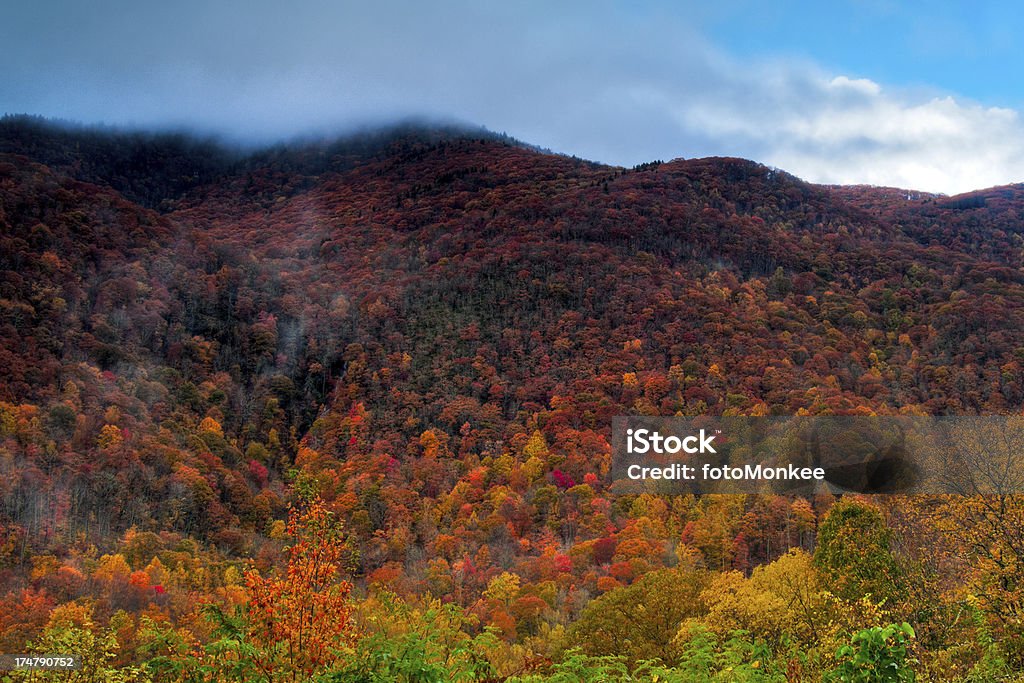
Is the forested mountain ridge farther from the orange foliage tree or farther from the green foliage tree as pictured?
the orange foliage tree

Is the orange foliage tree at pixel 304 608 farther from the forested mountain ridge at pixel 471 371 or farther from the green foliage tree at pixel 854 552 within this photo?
the green foliage tree at pixel 854 552

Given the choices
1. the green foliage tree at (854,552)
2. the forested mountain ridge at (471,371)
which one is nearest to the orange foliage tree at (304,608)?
the forested mountain ridge at (471,371)

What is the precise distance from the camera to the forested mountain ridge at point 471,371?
5106 centimetres

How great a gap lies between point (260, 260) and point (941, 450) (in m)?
108

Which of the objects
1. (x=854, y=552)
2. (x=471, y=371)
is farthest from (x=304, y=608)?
(x=471, y=371)

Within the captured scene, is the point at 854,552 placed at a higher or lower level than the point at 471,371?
lower

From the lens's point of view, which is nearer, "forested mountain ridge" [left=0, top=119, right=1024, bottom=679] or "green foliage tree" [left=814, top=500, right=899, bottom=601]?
"green foliage tree" [left=814, top=500, right=899, bottom=601]

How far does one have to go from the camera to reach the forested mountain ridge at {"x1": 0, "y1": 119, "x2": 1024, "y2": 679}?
51.1 meters

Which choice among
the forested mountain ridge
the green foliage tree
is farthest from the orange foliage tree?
the green foliage tree

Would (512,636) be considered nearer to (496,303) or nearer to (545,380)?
(545,380)

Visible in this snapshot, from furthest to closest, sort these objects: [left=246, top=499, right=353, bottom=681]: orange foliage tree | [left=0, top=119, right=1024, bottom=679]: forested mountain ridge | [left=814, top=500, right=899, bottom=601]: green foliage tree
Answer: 1. [left=0, top=119, right=1024, bottom=679]: forested mountain ridge
2. [left=814, top=500, right=899, bottom=601]: green foliage tree
3. [left=246, top=499, right=353, bottom=681]: orange foliage tree

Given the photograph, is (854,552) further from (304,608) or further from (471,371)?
(471,371)

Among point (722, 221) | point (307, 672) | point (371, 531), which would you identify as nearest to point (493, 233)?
point (722, 221)

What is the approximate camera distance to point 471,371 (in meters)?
86.7
